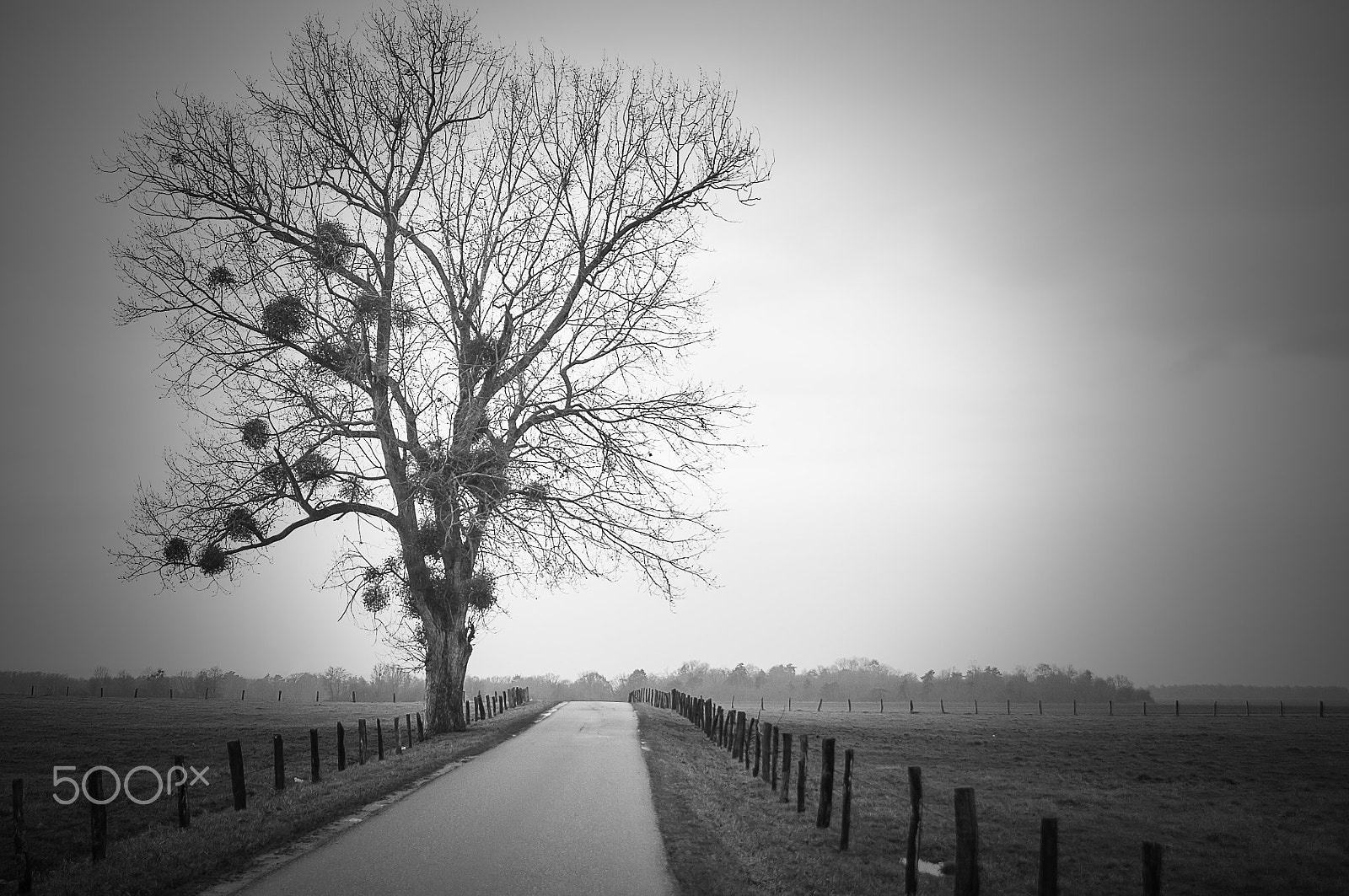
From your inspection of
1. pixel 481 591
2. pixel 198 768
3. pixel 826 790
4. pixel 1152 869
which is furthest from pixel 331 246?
pixel 1152 869

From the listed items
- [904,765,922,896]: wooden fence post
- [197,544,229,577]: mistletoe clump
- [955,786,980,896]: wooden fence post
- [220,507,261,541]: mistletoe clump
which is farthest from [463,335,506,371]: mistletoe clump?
[955,786,980,896]: wooden fence post

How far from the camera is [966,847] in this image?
6.75 m

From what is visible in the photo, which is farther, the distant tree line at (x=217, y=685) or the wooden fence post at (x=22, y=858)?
the distant tree line at (x=217, y=685)

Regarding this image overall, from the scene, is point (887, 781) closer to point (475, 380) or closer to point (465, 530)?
point (465, 530)

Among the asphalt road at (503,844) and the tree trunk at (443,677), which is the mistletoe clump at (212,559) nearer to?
the tree trunk at (443,677)

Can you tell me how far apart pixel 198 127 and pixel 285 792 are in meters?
14.2

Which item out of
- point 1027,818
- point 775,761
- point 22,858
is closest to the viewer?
point 22,858

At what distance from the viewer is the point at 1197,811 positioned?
1842 centimetres

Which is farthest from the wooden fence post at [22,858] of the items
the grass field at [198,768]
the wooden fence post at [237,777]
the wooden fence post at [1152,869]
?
the wooden fence post at [1152,869]

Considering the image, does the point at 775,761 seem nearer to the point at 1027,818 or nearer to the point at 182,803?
the point at 1027,818

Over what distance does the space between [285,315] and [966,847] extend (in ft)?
50.6

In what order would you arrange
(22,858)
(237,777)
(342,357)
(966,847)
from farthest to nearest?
(342,357) < (237,777) < (22,858) < (966,847)

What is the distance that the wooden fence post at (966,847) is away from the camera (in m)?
6.68

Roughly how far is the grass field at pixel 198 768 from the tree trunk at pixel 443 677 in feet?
2.39
